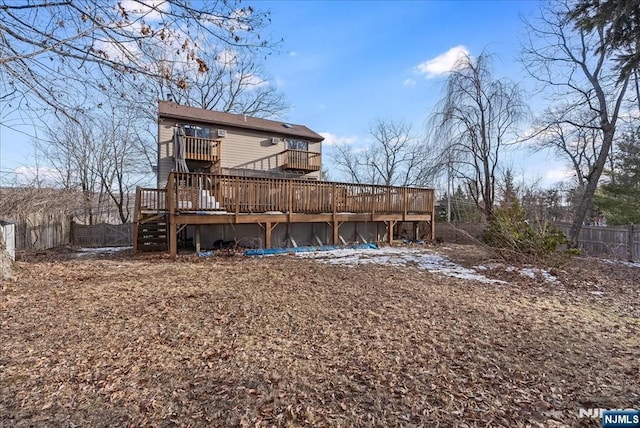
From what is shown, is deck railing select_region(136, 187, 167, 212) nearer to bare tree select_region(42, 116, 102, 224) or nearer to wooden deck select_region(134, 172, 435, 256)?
wooden deck select_region(134, 172, 435, 256)

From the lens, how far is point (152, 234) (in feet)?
33.2

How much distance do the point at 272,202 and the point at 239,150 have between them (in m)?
7.96

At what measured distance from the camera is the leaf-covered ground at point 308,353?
6.83 feet

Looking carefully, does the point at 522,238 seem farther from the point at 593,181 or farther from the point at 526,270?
the point at 593,181

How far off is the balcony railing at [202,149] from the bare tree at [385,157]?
16.7m

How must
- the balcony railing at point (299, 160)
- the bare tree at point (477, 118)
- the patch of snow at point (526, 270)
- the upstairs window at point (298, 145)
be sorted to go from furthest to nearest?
the upstairs window at point (298, 145) < the balcony railing at point (299, 160) < the bare tree at point (477, 118) < the patch of snow at point (526, 270)

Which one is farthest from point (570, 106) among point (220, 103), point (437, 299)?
point (220, 103)

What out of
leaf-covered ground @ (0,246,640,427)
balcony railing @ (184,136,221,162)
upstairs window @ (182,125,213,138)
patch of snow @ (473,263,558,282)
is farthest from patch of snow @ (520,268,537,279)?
upstairs window @ (182,125,213,138)

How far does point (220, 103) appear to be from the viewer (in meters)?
23.0

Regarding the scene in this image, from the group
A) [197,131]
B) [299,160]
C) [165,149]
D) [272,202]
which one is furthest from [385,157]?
[272,202]

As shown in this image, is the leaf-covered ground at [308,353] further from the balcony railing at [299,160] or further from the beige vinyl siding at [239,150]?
the balcony railing at [299,160]

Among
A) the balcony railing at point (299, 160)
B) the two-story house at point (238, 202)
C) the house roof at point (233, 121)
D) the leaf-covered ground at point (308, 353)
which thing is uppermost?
the house roof at point (233, 121)

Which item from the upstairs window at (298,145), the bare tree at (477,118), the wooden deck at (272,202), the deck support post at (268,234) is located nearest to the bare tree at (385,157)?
the upstairs window at (298,145)

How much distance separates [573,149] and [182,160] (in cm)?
2262
